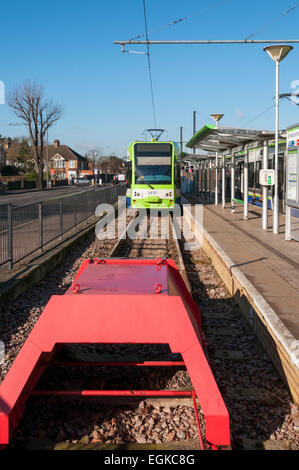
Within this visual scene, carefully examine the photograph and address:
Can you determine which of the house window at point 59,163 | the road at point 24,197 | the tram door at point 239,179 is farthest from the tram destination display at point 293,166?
the house window at point 59,163

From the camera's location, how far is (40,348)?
375 cm

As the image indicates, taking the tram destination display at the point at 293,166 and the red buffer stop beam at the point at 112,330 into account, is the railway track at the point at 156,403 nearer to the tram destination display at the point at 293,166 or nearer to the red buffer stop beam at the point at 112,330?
the red buffer stop beam at the point at 112,330

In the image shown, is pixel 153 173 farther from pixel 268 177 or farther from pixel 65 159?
pixel 65 159

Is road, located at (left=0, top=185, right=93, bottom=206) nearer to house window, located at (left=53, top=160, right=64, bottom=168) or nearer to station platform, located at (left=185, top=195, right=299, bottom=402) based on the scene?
station platform, located at (left=185, top=195, right=299, bottom=402)

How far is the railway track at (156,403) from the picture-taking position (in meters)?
3.73

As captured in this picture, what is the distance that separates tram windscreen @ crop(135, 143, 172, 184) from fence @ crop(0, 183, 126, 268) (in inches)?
148

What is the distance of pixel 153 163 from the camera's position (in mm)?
20391

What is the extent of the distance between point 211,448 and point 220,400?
0.32 m

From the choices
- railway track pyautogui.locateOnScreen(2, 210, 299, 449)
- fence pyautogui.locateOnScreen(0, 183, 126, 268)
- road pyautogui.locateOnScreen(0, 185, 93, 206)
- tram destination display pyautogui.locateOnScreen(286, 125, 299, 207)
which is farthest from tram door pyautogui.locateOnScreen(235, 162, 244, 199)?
railway track pyautogui.locateOnScreen(2, 210, 299, 449)

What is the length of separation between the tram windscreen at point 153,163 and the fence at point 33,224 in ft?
12.3

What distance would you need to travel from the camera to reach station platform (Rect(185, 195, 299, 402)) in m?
4.81

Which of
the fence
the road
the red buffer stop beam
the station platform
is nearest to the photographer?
the red buffer stop beam

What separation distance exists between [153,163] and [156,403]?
55.0 ft

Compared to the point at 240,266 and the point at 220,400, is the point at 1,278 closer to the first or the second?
the point at 240,266
